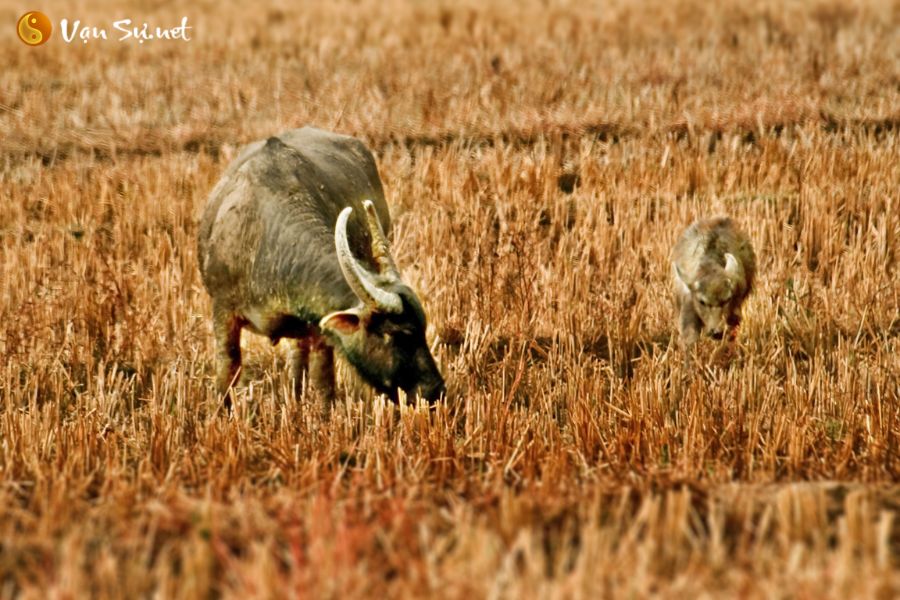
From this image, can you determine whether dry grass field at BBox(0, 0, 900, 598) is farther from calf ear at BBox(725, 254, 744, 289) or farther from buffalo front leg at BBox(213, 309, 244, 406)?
calf ear at BBox(725, 254, 744, 289)

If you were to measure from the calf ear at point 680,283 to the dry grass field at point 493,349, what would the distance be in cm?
27

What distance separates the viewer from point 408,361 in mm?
5137

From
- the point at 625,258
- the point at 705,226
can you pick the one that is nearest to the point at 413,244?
the point at 625,258

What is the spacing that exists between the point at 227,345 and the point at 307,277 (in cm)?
73

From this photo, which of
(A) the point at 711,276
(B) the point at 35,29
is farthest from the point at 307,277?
(B) the point at 35,29

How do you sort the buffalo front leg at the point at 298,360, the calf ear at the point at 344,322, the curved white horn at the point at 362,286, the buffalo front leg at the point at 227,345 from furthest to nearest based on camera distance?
1. the buffalo front leg at the point at 298,360
2. the buffalo front leg at the point at 227,345
3. the calf ear at the point at 344,322
4. the curved white horn at the point at 362,286

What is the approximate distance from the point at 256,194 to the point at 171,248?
2.30 metres

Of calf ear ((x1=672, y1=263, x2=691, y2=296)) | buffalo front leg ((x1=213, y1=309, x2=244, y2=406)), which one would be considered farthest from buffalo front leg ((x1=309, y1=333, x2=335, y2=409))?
Result: calf ear ((x1=672, y1=263, x2=691, y2=296))

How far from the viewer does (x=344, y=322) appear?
5.21m

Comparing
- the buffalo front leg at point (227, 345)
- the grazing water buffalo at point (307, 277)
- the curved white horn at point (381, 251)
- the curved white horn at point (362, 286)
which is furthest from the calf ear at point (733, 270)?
the buffalo front leg at point (227, 345)

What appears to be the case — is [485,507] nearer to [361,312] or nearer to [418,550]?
[418,550]

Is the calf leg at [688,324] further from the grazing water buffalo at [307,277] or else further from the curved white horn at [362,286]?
the curved white horn at [362,286]

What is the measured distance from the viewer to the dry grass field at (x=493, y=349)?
347 centimetres

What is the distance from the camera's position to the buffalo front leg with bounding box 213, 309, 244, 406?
20.1ft
